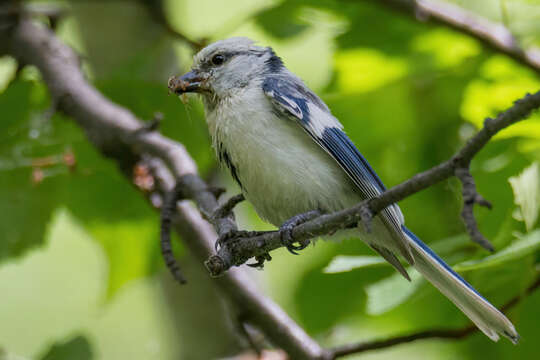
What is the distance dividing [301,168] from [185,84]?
682 millimetres

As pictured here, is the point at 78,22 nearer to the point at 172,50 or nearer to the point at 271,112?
the point at 172,50

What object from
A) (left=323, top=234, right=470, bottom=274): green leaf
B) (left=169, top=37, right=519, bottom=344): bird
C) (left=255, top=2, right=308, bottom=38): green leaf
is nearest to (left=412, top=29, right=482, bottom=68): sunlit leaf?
(left=255, top=2, right=308, bottom=38): green leaf

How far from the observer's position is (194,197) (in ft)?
7.09

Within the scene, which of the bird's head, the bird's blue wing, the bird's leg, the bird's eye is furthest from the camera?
the bird's eye

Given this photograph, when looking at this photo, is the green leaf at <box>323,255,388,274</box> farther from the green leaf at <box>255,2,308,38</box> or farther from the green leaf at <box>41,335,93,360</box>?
the green leaf at <box>255,2,308,38</box>

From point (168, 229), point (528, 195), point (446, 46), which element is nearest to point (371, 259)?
point (528, 195)

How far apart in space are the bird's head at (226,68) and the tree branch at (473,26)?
71 centimetres

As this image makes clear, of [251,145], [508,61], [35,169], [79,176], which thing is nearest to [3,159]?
[35,169]

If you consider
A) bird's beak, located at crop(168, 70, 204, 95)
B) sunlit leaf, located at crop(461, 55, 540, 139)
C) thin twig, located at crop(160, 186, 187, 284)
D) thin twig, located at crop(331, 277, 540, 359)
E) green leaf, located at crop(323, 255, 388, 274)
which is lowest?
thin twig, located at crop(331, 277, 540, 359)

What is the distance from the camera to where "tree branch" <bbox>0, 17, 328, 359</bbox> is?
2330 millimetres

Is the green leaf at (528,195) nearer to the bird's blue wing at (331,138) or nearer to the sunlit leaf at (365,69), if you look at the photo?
the bird's blue wing at (331,138)

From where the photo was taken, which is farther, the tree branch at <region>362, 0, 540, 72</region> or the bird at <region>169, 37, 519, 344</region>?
the tree branch at <region>362, 0, 540, 72</region>

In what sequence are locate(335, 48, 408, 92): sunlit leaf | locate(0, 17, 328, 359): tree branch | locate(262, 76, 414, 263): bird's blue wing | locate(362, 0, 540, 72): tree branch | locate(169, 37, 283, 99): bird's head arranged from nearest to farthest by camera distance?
locate(262, 76, 414, 263): bird's blue wing → locate(0, 17, 328, 359): tree branch → locate(169, 37, 283, 99): bird's head → locate(362, 0, 540, 72): tree branch → locate(335, 48, 408, 92): sunlit leaf

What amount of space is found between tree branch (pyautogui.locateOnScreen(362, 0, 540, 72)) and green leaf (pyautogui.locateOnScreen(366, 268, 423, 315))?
123 cm
